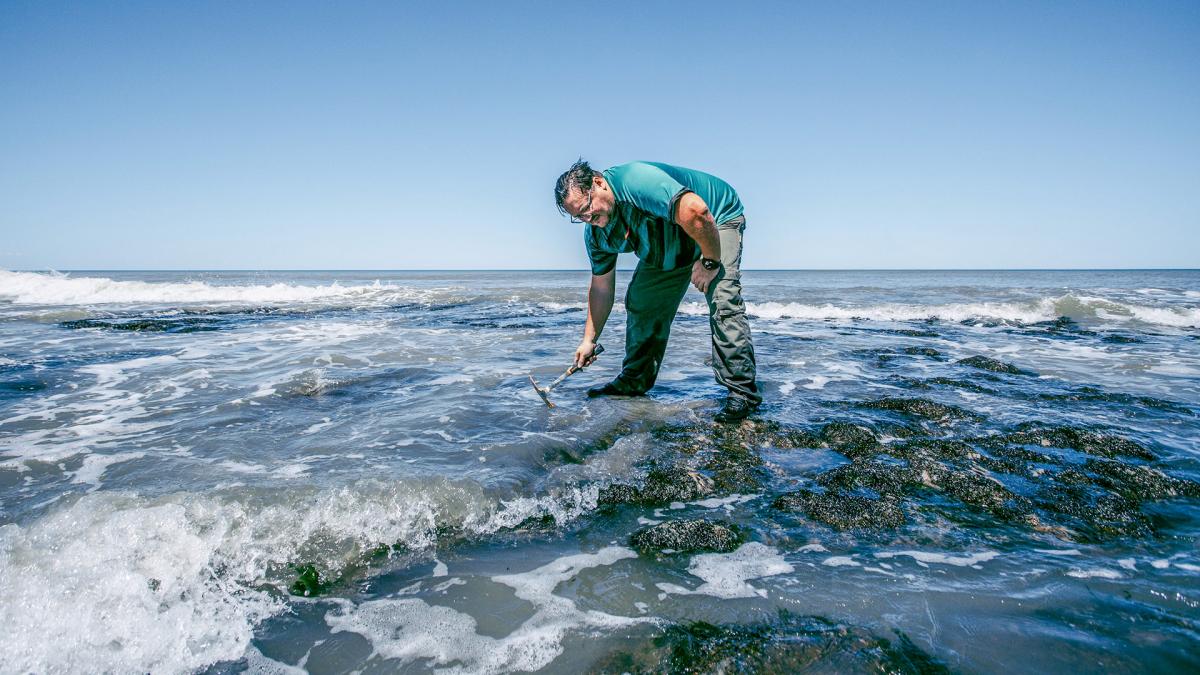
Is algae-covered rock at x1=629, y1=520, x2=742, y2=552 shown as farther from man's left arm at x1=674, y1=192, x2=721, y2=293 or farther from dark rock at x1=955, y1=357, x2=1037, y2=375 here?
dark rock at x1=955, y1=357, x2=1037, y2=375

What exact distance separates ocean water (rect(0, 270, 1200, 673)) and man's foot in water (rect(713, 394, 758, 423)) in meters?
0.13

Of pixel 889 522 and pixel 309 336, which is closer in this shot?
pixel 889 522

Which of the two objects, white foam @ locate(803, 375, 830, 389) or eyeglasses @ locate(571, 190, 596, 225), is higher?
eyeglasses @ locate(571, 190, 596, 225)

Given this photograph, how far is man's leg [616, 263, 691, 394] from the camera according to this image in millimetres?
4645

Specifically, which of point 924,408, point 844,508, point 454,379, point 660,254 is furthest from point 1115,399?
point 454,379

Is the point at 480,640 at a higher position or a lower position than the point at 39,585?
lower

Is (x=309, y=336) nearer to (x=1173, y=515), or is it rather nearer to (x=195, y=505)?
(x=195, y=505)

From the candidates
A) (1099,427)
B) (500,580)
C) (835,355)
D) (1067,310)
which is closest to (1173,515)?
(1099,427)

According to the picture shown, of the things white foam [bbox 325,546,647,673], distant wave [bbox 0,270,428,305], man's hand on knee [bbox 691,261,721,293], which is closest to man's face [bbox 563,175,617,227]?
man's hand on knee [bbox 691,261,721,293]

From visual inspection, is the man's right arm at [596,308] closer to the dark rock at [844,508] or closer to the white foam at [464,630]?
the dark rock at [844,508]

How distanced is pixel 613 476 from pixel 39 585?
2457 millimetres

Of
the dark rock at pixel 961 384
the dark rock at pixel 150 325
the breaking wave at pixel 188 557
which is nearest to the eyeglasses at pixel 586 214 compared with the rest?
the breaking wave at pixel 188 557

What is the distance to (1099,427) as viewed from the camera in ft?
13.4

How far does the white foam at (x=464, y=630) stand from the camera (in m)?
1.87
